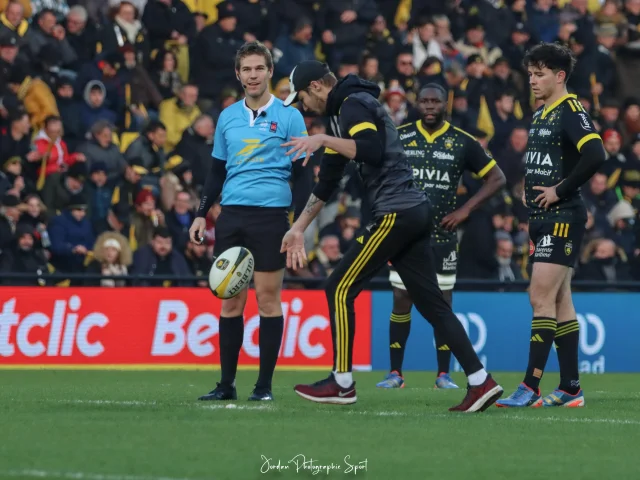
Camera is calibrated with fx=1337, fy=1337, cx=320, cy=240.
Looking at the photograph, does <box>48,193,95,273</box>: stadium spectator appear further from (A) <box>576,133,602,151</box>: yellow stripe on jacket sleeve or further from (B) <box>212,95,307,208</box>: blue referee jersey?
(A) <box>576,133,602,151</box>: yellow stripe on jacket sleeve

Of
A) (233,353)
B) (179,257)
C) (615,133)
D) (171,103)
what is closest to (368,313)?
(179,257)

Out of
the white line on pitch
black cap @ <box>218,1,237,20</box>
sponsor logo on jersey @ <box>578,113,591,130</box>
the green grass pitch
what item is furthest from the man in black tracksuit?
black cap @ <box>218,1,237,20</box>

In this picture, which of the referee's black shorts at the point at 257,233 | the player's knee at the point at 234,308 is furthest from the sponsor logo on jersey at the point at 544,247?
the player's knee at the point at 234,308

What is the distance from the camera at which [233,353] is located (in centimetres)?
976

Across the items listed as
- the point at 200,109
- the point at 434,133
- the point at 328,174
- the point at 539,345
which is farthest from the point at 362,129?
the point at 200,109

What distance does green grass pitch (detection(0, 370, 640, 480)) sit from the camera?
6258mm

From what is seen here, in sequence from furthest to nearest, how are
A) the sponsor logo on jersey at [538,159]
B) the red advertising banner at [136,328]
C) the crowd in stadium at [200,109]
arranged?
the crowd in stadium at [200,109] → the red advertising banner at [136,328] → the sponsor logo on jersey at [538,159]

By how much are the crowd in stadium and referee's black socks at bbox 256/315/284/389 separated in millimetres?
6618

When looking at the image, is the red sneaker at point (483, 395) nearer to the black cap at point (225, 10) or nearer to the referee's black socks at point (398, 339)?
the referee's black socks at point (398, 339)

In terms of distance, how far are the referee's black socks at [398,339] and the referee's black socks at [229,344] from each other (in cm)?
297

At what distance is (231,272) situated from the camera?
9.23 m

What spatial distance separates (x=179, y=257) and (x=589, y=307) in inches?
203

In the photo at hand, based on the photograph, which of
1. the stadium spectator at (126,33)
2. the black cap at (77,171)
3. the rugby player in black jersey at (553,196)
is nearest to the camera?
the rugby player in black jersey at (553,196)

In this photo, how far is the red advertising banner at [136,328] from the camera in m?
15.5
